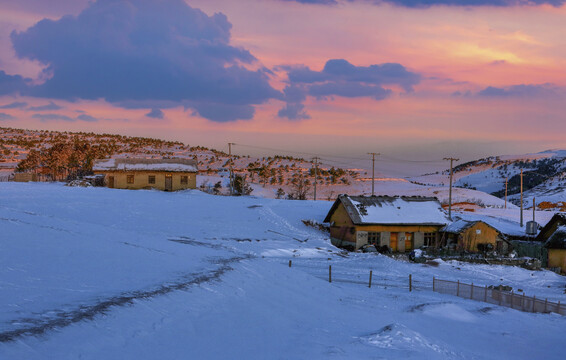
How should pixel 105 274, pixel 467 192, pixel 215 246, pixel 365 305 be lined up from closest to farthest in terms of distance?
pixel 105 274, pixel 365 305, pixel 215 246, pixel 467 192

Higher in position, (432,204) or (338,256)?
(432,204)

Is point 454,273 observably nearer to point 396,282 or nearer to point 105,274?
point 396,282

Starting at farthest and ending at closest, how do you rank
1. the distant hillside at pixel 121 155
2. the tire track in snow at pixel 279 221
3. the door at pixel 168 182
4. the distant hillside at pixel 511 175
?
the distant hillside at pixel 511 175 < the distant hillside at pixel 121 155 < the door at pixel 168 182 < the tire track in snow at pixel 279 221

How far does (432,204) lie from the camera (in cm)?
4125

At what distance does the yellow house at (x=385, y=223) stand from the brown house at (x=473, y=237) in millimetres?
1130

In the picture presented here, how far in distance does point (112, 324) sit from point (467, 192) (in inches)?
3356

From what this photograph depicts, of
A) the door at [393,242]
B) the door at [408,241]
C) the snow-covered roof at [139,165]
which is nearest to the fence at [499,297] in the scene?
the door at [393,242]

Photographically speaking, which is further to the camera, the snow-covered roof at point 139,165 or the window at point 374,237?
the snow-covered roof at point 139,165

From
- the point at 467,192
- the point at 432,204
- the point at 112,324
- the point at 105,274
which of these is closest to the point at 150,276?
the point at 105,274

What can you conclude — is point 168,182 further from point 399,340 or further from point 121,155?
point 399,340

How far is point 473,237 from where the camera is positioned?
3800 cm

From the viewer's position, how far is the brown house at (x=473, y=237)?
1489 inches

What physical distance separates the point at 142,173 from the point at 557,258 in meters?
43.3

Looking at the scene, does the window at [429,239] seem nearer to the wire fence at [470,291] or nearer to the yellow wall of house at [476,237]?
the yellow wall of house at [476,237]
